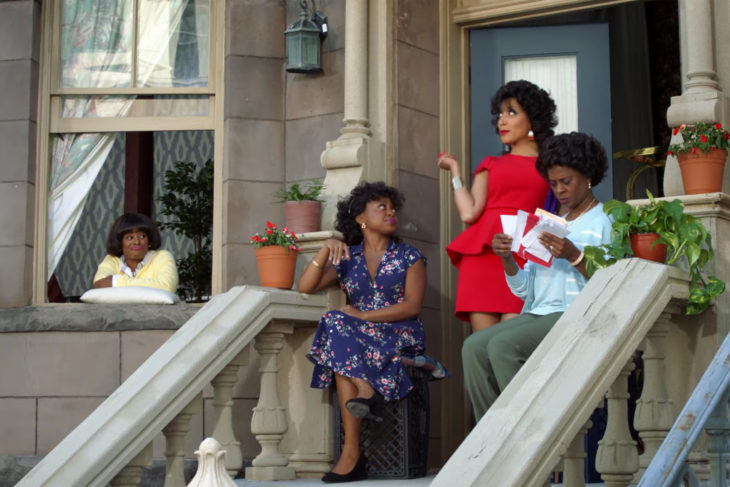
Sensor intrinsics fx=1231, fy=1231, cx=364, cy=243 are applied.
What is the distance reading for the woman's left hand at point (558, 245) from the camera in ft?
15.6

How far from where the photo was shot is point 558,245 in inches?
188

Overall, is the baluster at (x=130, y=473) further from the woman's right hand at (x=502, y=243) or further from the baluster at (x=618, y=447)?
the baluster at (x=618, y=447)

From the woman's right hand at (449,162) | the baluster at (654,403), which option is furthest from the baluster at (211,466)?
the woman's right hand at (449,162)

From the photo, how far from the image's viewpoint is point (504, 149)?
22.6 feet

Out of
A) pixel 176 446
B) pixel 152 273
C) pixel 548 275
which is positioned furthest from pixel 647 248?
pixel 152 273

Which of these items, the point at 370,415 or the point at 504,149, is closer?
the point at 370,415

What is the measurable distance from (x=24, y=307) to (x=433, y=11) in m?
2.83

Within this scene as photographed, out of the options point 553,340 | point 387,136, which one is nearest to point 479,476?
point 553,340

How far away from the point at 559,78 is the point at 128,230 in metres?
2.54

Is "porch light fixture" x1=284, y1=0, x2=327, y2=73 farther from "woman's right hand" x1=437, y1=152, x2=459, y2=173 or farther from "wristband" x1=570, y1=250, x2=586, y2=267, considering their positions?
"wristband" x1=570, y1=250, x2=586, y2=267

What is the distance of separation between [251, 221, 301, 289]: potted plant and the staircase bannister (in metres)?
2.69

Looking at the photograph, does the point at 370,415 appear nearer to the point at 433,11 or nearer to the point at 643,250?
the point at 643,250

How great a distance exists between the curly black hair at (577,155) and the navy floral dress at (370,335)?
1.04 m

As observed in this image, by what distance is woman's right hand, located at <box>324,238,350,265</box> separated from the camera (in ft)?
19.3
